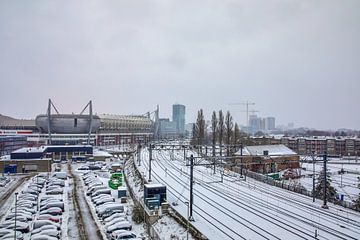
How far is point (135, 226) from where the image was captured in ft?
48.1

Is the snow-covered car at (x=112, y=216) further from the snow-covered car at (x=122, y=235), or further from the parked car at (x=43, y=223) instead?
the parked car at (x=43, y=223)

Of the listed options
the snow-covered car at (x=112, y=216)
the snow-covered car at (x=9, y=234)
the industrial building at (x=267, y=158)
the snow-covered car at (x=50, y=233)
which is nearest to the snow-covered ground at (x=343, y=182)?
the industrial building at (x=267, y=158)

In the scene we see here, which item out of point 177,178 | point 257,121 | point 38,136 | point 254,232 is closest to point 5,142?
point 38,136

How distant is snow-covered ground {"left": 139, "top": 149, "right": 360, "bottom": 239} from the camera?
12070 millimetres

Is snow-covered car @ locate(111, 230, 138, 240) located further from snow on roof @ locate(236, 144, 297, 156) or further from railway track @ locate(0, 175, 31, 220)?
snow on roof @ locate(236, 144, 297, 156)

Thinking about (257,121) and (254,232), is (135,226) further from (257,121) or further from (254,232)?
(257,121)

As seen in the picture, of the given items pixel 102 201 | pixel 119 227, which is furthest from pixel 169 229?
pixel 102 201

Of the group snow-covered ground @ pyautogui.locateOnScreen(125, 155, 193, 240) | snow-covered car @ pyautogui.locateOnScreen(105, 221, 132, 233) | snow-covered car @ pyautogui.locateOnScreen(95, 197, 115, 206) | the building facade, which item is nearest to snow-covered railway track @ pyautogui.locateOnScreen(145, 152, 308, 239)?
snow-covered ground @ pyautogui.locateOnScreen(125, 155, 193, 240)

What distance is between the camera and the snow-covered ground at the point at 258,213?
1207cm

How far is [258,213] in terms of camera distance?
48.5ft

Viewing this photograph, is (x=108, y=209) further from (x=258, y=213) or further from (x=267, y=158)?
(x=267, y=158)

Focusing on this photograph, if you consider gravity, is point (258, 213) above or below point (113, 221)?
above

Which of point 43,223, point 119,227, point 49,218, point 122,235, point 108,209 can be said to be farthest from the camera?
point 108,209

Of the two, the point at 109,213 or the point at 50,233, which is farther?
the point at 109,213
